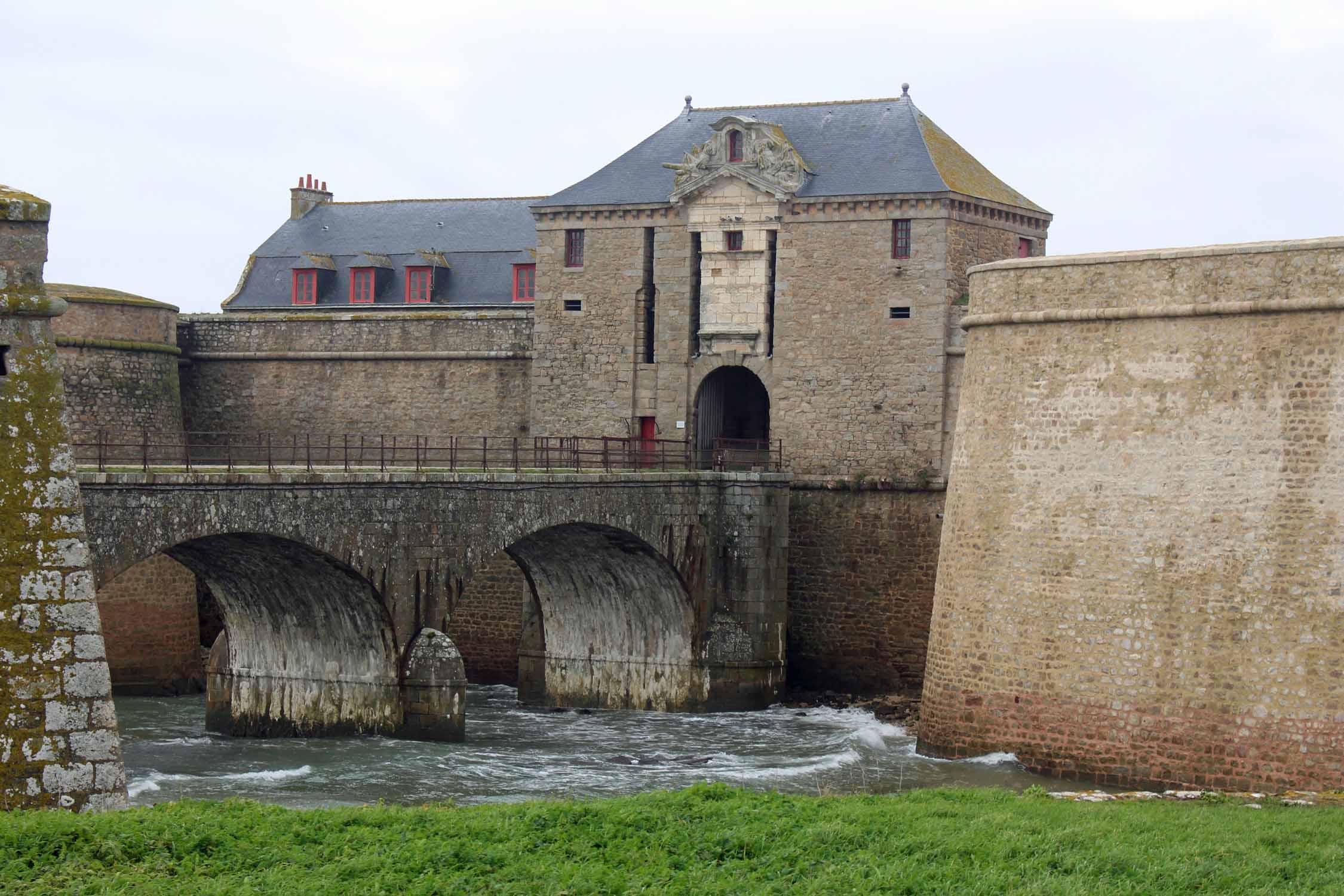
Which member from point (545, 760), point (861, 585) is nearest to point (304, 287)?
point (861, 585)

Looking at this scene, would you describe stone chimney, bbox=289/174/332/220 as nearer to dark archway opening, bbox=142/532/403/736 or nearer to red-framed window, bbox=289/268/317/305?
red-framed window, bbox=289/268/317/305

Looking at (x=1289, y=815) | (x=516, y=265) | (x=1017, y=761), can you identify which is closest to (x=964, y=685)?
(x=1017, y=761)

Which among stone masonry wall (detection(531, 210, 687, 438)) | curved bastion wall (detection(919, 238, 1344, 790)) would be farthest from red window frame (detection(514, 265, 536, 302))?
curved bastion wall (detection(919, 238, 1344, 790))

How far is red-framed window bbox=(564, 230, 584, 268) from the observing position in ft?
114

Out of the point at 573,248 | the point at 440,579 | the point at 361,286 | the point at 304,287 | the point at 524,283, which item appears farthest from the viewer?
the point at 304,287

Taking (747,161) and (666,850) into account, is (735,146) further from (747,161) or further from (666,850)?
(666,850)

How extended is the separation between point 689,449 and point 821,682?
17.0ft

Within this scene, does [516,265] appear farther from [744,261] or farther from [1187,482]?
[1187,482]

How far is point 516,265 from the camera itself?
130ft

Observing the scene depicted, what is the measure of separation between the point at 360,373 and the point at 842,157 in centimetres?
1110

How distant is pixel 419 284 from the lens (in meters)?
40.2

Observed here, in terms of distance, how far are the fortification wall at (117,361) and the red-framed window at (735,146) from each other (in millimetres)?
11799

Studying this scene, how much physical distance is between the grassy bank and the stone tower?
0.40 meters

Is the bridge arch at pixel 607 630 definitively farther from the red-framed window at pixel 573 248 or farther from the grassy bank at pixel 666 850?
the grassy bank at pixel 666 850
